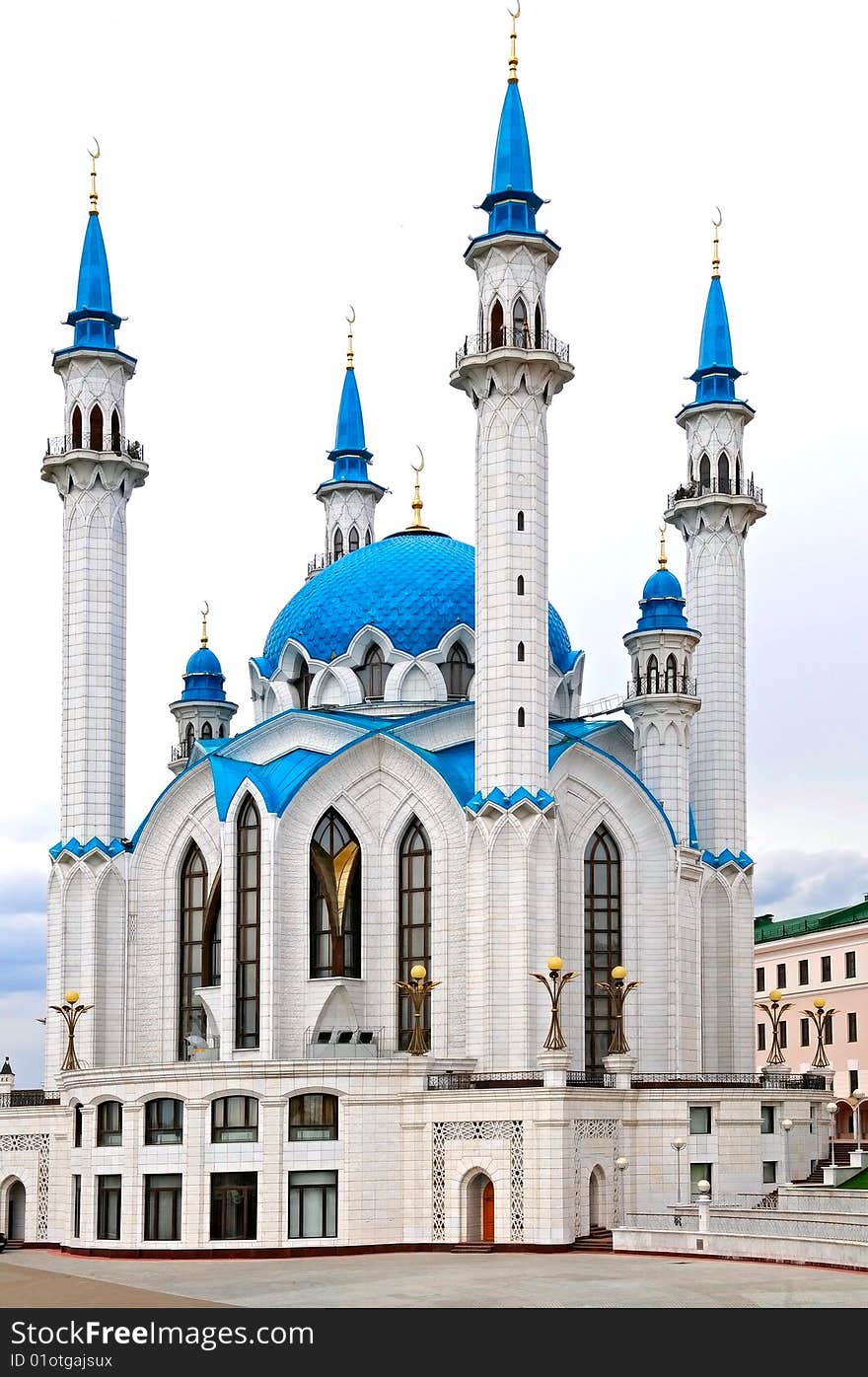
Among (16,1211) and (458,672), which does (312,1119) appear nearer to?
(16,1211)

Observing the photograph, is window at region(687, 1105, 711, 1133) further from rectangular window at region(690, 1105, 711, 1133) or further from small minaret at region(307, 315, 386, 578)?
small minaret at region(307, 315, 386, 578)

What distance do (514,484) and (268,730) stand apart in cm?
1081

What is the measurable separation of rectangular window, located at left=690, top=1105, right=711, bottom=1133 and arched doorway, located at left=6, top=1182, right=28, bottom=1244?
59.2 feet

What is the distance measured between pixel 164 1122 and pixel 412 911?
9.34m

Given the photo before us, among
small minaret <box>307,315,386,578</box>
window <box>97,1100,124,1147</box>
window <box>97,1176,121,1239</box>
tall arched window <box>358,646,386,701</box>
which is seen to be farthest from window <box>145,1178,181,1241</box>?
small minaret <box>307,315,386,578</box>

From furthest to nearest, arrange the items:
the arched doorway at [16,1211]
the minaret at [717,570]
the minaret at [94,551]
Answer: the minaret at [717,570] < the minaret at [94,551] < the arched doorway at [16,1211]

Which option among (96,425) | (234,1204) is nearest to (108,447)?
(96,425)

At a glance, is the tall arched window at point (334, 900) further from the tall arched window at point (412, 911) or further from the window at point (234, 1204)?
the window at point (234, 1204)

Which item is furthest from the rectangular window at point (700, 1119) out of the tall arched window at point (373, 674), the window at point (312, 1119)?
the tall arched window at point (373, 674)

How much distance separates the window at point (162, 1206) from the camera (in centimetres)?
4478

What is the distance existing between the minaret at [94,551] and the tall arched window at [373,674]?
6999 millimetres

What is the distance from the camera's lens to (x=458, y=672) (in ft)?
189

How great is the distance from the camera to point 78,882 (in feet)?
179
